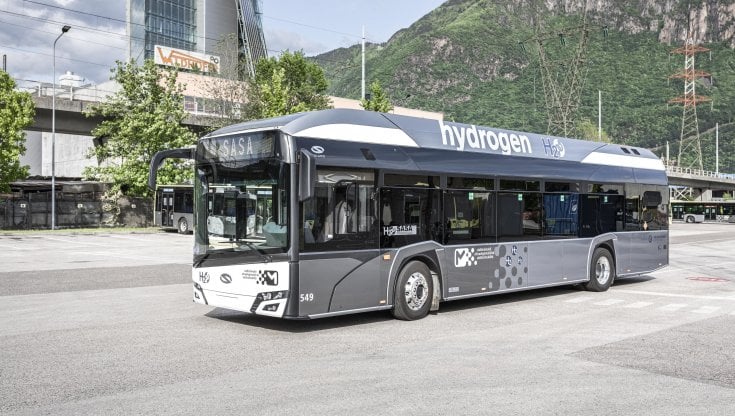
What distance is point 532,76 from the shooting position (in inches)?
4323

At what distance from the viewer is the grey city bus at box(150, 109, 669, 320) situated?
9.15 m

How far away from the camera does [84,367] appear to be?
24.4ft

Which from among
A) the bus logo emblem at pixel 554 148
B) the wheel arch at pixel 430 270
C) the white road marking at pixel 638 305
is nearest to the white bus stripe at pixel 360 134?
the wheel arch at pixel 430 270

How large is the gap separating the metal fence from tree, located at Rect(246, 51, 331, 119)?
1040cm

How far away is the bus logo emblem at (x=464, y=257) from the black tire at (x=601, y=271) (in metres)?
3.83

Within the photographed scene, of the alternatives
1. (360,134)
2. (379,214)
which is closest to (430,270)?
(379,214)

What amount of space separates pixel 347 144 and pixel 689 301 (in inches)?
303

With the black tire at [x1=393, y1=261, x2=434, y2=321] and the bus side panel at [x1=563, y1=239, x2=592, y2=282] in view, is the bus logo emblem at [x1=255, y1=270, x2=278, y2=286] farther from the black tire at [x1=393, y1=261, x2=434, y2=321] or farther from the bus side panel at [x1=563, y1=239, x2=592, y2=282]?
the bus side panel at [x1=563, y1=239, x2=592, y2=282]

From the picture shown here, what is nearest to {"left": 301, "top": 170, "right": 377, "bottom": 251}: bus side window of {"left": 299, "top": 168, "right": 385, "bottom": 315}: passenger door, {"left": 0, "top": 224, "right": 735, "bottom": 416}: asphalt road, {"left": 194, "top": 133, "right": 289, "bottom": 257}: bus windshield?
{"left": 299, "top": 168, "right": 385, "bottom": 315}: passenger door

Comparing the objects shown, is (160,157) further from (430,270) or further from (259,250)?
(430,270)

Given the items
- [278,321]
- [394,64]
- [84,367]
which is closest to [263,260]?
[278,321]

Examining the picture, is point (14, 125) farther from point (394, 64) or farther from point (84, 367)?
point (394, 64)

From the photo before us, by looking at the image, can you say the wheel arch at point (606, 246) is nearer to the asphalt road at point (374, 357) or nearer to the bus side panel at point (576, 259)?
the bus side panel at point (576, 259)

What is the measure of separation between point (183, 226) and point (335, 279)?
108ft
